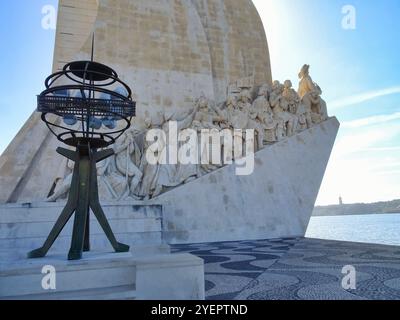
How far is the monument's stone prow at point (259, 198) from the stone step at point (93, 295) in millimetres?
4902

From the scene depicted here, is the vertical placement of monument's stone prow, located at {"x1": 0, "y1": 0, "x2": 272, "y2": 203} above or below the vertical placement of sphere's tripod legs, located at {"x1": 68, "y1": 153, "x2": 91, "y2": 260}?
above

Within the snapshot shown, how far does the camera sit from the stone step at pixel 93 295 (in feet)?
6.30

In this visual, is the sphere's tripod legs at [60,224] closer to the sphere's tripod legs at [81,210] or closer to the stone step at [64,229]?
the sphere's tripod legs at [81,210]

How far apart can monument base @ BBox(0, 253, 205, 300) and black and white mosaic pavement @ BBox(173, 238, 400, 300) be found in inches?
22.0

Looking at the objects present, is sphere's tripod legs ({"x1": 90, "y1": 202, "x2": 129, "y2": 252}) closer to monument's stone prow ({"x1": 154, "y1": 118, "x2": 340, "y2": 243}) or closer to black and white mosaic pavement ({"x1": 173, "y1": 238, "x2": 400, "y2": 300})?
black and white mosaic pavement ({"x1": 173, "y1": 238, "x2": 400, "y2": 300})

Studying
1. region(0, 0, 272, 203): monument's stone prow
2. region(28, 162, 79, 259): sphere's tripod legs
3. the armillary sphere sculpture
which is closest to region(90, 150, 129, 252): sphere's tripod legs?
the armillary sphere sculpture

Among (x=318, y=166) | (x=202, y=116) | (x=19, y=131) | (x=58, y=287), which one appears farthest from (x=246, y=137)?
(x=58, y=287)

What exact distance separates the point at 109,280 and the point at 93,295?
0.46 ft

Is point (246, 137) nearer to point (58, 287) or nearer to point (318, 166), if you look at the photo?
point (318, 166)

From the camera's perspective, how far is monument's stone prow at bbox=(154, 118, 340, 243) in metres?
7.07

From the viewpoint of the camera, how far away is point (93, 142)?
105 inches

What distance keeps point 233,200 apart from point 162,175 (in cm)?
173

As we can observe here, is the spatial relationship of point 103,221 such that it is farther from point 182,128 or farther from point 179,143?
point 182,128

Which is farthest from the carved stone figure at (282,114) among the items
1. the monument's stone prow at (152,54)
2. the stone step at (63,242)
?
the stone step at (63,242)
